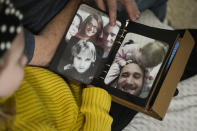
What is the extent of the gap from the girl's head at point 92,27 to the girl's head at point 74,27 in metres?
0.01

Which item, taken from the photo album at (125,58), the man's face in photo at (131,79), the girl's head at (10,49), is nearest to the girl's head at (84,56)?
the photo album at (125,58)

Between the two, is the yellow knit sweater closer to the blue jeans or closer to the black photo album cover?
the black photo album cover

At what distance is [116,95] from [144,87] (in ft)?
0.28

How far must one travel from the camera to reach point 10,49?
0.49 metres

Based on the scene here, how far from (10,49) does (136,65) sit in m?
0.36

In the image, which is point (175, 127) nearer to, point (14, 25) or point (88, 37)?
point (88, 37)

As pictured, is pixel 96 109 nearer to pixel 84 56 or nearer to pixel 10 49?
pixel 84 56

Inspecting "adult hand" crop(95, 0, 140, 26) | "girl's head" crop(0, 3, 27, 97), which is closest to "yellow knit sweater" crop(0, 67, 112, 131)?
"girl's head" crop(0, 3, 27, 97)

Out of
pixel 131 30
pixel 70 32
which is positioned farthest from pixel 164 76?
pixel 70 32

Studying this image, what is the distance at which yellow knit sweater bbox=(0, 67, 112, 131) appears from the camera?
0.66 m

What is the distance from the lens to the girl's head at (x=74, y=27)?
0.77 metres

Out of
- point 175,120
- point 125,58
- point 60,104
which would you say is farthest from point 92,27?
point 175,120

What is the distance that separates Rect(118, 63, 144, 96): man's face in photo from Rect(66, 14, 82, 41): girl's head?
0.19 m

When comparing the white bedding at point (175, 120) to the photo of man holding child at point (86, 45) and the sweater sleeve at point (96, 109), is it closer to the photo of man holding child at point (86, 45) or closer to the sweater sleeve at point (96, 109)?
the sweater sleeve at point (96, 109)
